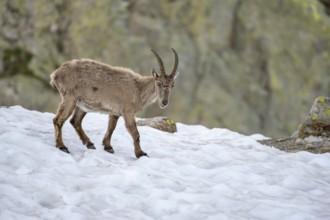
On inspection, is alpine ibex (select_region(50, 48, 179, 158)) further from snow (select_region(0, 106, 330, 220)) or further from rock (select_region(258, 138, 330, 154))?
rock (select_region(258, 138, 330, 154))

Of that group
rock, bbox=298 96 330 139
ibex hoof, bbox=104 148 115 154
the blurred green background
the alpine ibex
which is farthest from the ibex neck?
the blurred green background

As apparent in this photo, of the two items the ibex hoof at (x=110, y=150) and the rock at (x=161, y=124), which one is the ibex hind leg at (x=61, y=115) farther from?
the rock at (x=161, y=124)

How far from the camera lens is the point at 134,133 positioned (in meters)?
12.1

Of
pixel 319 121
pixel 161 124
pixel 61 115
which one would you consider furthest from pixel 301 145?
pixel 61 115

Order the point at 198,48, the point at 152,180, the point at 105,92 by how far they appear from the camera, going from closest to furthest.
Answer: the point at 152,180, the point at 105,92, the point at 198,48

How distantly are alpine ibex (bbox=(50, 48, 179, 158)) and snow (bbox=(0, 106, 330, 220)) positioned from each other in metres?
0.60

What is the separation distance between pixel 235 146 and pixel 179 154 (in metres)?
2.36

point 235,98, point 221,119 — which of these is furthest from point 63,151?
point 235,98

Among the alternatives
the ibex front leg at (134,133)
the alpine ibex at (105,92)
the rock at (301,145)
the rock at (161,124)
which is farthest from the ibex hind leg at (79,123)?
the rock at (301,145)

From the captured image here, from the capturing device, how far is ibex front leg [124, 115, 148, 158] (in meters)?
11.9

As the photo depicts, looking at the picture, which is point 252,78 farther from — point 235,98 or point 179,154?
point 179,154

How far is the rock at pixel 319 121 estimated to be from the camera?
1461cm

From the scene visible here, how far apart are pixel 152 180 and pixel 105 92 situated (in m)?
3.26

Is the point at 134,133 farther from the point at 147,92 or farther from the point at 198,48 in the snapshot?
the point at 198,48
